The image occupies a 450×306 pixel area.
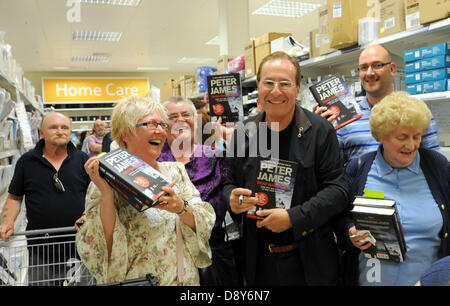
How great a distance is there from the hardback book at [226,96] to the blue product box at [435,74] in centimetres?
131

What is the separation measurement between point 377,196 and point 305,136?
0.40 meters

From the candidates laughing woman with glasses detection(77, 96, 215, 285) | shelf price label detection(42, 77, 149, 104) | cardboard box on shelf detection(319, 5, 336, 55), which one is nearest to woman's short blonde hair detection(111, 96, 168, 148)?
laughing woman with glasses detection(77, 96, 215, 285)

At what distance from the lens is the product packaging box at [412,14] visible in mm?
2504

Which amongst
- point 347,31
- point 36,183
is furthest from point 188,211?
point 347,31

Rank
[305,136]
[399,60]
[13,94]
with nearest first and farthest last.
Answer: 1. [305,136]
2. [399,60]
3. [13,94]

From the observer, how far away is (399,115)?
155 centimetres

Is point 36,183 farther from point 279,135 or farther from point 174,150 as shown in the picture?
point 279,135

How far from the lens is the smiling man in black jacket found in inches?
62.8

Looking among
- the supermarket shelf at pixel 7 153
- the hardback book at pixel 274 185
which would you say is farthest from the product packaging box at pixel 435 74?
the supermarket shelf at pixel 7 153

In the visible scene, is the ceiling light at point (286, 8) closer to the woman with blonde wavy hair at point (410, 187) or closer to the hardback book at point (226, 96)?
the hardback book at point (226, 96)

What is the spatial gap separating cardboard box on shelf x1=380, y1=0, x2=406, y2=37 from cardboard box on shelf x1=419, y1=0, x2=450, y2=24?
226mm

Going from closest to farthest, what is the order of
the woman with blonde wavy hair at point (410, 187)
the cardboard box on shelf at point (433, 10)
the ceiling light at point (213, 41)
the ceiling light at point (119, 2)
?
the woman with blonde wavy hair at point (410, 187) < the cardboard box on shelf at point (433, 10) < the ceiling light at point (119, 2) < the ceiling light at point (213, 41)

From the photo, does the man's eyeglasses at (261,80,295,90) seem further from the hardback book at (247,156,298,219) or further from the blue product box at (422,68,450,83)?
the blue product box at (422,68,450,83)

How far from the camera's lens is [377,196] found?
5.08ft
